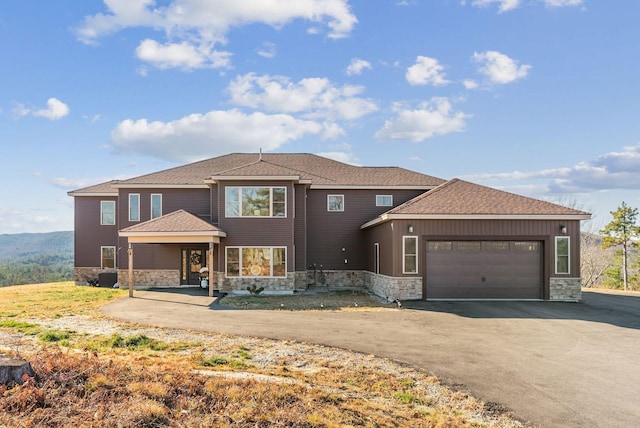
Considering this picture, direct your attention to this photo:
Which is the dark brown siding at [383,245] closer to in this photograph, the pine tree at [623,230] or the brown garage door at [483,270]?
the brown garage door at [483,270]

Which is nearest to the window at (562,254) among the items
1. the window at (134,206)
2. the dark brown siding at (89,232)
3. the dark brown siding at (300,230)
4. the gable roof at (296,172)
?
the gable roof at (296,172)

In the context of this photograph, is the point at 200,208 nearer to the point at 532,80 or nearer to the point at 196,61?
the point at 196,61

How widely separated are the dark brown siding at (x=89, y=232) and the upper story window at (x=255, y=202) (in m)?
8.28

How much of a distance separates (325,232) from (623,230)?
2068cm

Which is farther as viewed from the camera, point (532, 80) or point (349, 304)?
point (532, 80)

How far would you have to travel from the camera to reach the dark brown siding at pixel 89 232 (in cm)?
2280

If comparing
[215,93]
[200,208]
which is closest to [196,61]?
[215,93]

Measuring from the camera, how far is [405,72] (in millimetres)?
16797

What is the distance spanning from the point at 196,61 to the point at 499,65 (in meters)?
11.2

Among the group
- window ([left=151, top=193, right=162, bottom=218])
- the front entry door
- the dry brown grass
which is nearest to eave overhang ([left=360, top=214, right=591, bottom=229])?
the dry brown grass

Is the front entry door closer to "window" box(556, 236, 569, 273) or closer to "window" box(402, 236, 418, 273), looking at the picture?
"window" box(402, 236, 418, 273)

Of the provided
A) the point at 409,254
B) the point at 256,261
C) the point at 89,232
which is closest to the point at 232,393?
the point at 409,254

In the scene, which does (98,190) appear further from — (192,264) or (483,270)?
(483,270)

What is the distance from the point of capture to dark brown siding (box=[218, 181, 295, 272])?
18.3 meters
